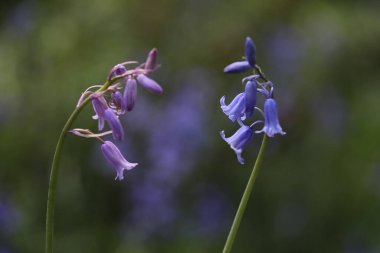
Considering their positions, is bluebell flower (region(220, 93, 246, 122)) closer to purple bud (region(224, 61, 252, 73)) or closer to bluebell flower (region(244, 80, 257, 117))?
bluebell flower (region(244, 80, 257, 117))

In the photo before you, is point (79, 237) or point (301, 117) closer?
point (79, 237)

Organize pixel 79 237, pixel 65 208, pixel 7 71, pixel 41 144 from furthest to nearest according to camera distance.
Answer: pixel 7 71
pixel 41 144
pixel 65 208
pixel 79 237

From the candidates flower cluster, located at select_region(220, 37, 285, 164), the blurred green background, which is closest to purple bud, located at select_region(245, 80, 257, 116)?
flower cluster, located at select_region(220, 37, 285, 164)

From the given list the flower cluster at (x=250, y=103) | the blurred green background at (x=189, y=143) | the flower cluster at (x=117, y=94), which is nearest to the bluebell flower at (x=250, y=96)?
the flower cluster at (x=250, y=103)

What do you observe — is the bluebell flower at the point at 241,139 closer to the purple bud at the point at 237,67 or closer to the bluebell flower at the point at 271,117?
the bluebell flower at the point at 271,117

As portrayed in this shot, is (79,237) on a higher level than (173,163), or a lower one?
lower

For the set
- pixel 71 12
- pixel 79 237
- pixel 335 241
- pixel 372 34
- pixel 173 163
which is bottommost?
pixel 335 241

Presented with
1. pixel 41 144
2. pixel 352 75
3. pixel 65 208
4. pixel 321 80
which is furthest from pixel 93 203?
pixel 352 75

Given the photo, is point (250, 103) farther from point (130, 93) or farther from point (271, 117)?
point (130, 93)

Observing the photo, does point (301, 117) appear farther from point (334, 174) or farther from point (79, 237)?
point (79, 237)
